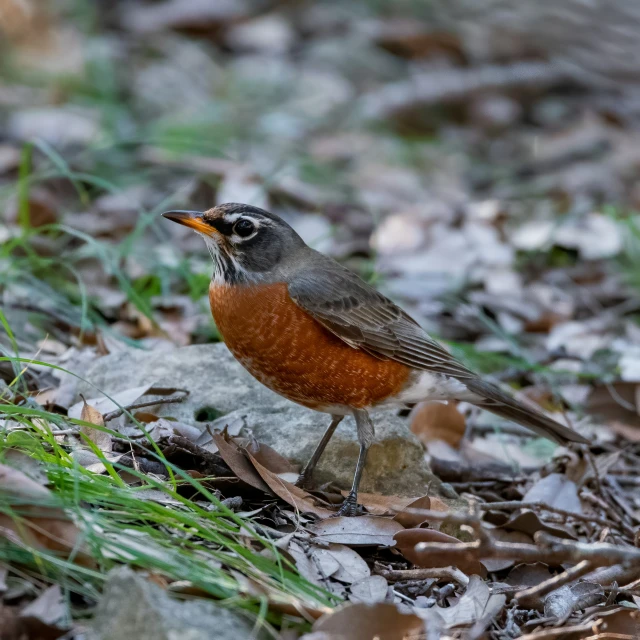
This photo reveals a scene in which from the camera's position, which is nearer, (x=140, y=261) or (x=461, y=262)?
(x=140, y=261)

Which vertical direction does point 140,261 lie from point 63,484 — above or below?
below

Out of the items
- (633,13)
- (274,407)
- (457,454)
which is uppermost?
(633,13)

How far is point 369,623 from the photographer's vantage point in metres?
3.36

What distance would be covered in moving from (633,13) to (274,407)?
26.5 feet

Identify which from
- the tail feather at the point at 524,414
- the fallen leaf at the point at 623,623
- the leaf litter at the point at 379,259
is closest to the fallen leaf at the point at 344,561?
the leaf litter at the point at 379,259

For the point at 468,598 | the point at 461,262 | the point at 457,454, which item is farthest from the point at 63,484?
the point at 461,262

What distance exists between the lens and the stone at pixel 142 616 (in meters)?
3.07

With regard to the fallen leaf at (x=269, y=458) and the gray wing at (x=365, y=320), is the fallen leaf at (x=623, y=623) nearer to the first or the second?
the fallen leaf at (x=269, y=458)

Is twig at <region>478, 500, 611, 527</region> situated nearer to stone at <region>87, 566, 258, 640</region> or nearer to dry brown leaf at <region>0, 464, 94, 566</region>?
stone at <region>87, 566, 258, 640</region>

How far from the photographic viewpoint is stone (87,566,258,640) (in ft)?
10.1

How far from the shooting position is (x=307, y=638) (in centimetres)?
327

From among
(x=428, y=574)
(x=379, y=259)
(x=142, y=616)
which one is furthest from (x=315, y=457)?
(x=379, y=259)

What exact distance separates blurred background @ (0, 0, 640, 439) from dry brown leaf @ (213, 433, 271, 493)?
1.58 m

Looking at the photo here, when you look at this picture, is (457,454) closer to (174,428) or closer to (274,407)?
(274,407)
